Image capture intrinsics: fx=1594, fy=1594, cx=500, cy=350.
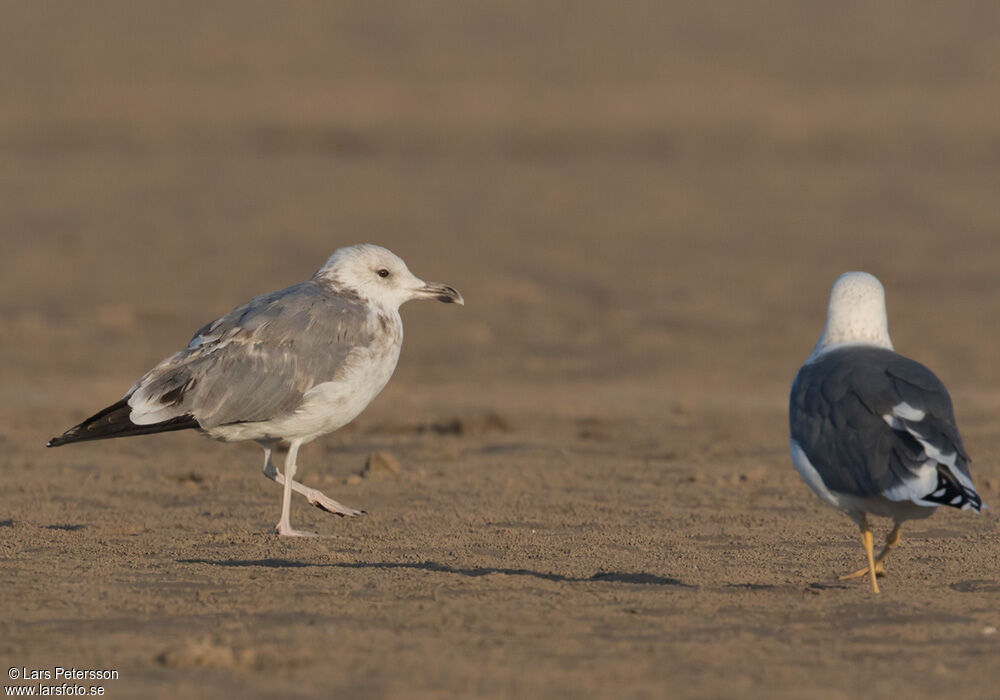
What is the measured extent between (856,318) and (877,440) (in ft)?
3.37

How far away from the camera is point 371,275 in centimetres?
874

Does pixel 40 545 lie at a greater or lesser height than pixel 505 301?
lesser

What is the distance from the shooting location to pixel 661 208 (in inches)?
870

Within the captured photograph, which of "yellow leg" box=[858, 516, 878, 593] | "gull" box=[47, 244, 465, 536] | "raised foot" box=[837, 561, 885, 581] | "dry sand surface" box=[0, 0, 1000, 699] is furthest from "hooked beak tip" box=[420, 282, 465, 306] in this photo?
"yellow leg" box=[858, 516, 878, 593]

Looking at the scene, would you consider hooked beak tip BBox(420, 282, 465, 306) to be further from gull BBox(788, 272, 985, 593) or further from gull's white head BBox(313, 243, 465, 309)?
gull BBox(788, 272, 985, 593)

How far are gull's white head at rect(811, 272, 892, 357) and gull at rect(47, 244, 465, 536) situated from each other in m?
2.53

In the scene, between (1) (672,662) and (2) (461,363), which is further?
(2) (461,363)

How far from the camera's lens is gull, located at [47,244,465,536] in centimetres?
800

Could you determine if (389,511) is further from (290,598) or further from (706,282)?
(706,282)

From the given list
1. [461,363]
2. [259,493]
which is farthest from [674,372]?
[259,493]

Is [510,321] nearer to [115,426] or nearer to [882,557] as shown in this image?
[115,426]

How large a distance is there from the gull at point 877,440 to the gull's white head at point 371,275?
287 cm

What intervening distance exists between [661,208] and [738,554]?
15.1m

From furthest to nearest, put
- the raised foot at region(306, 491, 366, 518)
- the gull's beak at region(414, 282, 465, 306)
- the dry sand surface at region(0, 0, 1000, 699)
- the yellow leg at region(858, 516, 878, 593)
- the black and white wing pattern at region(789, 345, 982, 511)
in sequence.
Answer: the gull's beak at region(414, 282, 465, 306)
the raised foot at region(306, 491, 366, 518)
the yellow leg at region(858, 516, 878, 593)
the black and white wing pattern at region(789, 345, 982, 511)
the dry sand surface at region(0, 0, 1000, 699)
